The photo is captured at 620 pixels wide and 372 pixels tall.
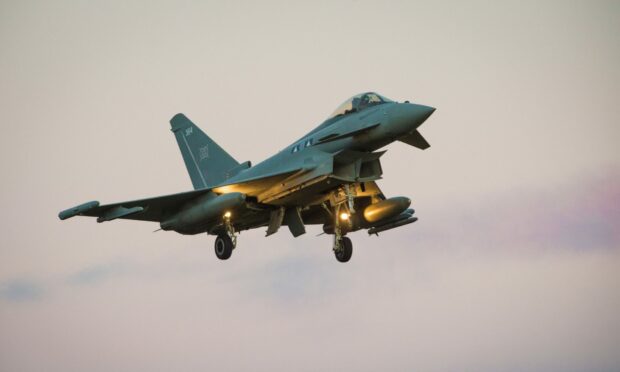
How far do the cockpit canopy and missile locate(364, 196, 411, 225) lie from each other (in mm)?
3622

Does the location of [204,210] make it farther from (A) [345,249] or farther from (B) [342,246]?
(A) [345,249]

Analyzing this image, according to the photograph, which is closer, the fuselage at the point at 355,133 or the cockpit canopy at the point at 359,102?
the fuselage at the point at 355,133

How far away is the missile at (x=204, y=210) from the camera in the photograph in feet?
103

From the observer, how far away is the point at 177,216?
Result: 33.1 m

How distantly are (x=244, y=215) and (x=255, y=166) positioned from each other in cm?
199

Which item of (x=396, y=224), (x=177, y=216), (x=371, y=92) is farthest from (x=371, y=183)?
(x=177, y=216)

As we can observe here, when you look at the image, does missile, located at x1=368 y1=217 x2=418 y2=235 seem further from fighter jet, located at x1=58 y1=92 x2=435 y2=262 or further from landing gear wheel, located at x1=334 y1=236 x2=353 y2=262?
landing gear wheel, located at x1=334 y1=236 x2=353 y2=262

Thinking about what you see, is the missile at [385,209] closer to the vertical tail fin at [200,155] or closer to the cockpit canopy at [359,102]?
the cockpit canopy at [359,102]

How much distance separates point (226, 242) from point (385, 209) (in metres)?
5.57

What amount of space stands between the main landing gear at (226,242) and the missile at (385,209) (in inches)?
186

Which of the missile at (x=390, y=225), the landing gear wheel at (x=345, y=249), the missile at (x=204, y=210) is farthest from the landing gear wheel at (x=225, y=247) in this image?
the missile at (x=390, y=225)

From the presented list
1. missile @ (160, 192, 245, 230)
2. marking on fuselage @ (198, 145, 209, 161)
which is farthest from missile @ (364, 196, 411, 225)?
marking on fuselage @ (198, 145, 209, 161)

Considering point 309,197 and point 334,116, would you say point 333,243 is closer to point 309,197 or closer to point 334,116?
point 309,197

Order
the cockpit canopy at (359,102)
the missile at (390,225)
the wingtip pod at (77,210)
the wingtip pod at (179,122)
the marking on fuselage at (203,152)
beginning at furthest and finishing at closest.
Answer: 1. the wingtip pod at (179,122)
2. the marking on fuselage at (203,152)
3. the missile at (390,225)
4. the cockpit canopy at (359,102)
5. the wingtip pod at (77,210)
